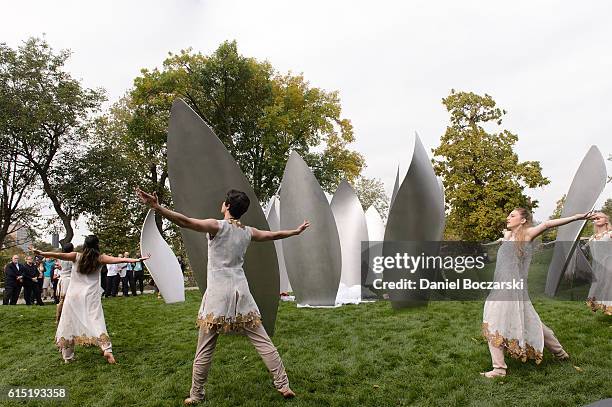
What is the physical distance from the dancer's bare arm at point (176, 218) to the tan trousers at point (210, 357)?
925 millimetres

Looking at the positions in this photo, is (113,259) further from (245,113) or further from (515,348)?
(245,113)

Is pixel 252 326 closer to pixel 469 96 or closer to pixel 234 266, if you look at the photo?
pixel 234 266

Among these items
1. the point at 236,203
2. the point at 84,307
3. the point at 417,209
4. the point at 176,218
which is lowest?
the point at 84,307

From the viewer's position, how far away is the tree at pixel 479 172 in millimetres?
24969

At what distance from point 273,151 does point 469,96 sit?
11560mm

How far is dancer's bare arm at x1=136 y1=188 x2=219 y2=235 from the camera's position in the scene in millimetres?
3640

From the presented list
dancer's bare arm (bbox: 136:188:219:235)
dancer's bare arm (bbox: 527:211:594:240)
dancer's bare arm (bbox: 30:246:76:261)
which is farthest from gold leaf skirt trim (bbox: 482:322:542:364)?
dancer's bare arm (bbox: 30:246:76:261)

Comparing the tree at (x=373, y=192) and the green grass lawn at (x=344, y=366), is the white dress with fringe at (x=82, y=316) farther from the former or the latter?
the tree at (x=373, y=192)

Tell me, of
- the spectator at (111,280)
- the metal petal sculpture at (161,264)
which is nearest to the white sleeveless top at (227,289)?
the metal petal sculpture at (161,264)

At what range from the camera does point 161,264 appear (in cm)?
1320

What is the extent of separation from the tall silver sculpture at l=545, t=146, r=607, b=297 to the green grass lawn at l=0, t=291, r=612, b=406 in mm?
1434

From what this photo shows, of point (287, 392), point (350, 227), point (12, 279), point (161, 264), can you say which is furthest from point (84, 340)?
point (12, 279)

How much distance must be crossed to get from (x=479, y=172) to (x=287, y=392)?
78.3 feet

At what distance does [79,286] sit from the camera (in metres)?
6.40
